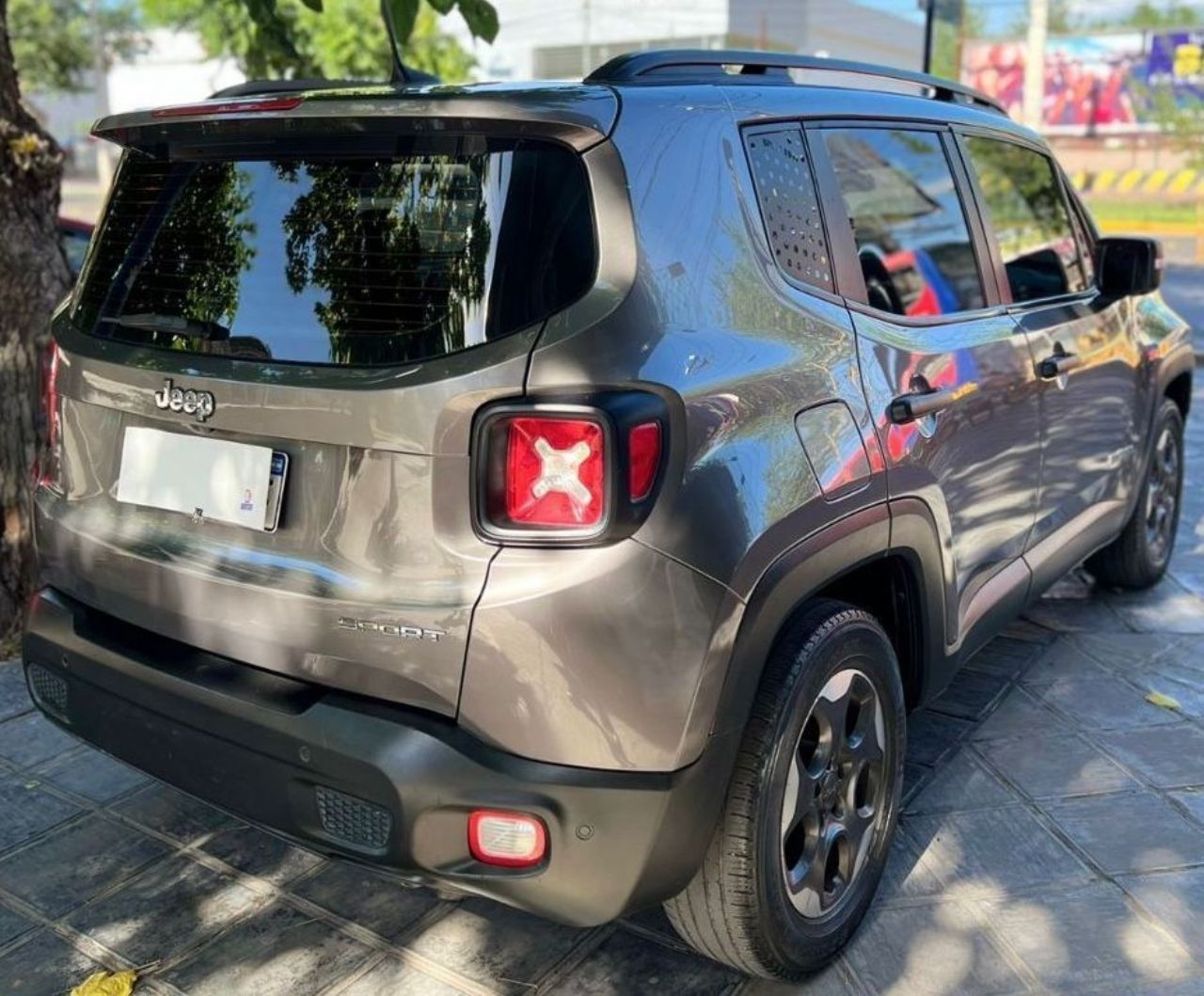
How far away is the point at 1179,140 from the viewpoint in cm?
2791

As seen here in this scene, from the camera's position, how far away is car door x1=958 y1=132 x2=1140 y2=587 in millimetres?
3451

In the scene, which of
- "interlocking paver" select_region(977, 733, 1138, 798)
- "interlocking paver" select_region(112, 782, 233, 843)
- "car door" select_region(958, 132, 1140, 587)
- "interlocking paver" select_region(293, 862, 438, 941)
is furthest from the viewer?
"car door" select_region(958, 132, 1140, 587)

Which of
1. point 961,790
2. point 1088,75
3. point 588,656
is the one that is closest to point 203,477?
point 588,656

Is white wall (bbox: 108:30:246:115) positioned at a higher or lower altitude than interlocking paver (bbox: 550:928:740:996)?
higher

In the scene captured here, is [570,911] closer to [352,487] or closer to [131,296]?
[352,487]

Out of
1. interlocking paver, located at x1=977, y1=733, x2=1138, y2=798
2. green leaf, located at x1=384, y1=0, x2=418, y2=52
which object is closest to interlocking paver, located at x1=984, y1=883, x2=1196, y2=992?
interlocking paver, located at x1=977, y1=733, x2=1138, y2=798

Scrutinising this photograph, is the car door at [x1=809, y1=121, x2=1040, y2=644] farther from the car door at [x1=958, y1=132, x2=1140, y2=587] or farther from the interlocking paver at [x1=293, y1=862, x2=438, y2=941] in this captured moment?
the interlocking paver at [x1=293, y1=862, x2=438, y2=941]

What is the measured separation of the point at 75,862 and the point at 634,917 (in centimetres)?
134

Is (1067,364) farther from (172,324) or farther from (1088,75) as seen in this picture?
(1088,75)

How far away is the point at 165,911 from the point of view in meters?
2.75

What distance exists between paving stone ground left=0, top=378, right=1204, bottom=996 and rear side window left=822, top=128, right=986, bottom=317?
1295mm

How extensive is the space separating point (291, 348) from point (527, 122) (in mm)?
571

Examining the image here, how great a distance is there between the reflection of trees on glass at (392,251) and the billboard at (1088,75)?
3641 cm

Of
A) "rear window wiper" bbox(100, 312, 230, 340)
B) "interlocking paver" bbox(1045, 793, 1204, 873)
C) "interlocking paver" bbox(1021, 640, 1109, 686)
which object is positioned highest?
"rear window wiper" bbox(100, 312, 230, 340)
